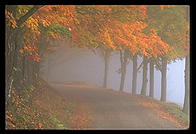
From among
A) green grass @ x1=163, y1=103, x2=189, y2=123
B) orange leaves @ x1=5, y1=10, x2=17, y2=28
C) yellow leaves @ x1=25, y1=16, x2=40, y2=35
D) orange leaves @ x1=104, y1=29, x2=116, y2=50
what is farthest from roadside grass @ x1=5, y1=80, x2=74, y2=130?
green grass @ x1=163, y1=103, x2=189, y2=123

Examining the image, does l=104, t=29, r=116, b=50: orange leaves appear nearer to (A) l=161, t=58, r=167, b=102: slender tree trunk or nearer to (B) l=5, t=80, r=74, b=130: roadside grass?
(A) l=161, t=58, r=167, b=102: slender tree trunk

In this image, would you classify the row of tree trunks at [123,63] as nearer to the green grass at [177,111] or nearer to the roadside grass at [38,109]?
the green grass at [177,111]

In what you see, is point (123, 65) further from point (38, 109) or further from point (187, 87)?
point (38, 109)

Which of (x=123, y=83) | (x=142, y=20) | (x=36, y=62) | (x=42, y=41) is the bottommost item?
(x=123, y=83)

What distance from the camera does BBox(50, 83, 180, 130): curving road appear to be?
7.59 meters

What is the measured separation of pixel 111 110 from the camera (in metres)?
7.82

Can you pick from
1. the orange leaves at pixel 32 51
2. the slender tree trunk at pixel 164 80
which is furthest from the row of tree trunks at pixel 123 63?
the orange leaves at pixel 32 51

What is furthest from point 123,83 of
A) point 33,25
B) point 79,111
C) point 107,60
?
point 33,25

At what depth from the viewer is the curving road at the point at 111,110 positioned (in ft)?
24.9

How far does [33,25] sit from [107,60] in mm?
2103

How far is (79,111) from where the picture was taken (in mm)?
7871
